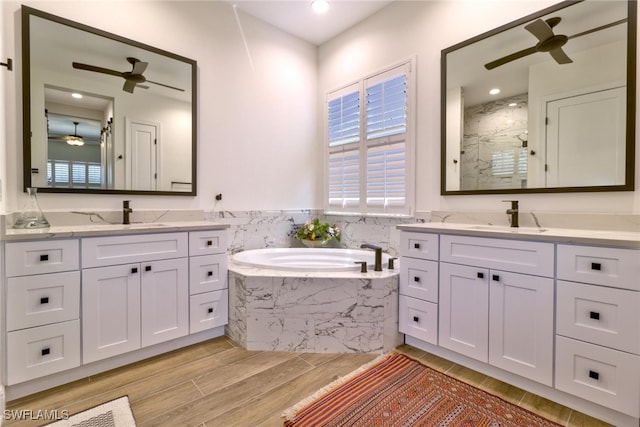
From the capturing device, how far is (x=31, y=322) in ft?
5.45

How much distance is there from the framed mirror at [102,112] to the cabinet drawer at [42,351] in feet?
3.24

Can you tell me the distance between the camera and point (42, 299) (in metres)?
1.69

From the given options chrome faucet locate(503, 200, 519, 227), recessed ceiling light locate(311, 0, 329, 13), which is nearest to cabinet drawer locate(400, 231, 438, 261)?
chrome faucet locate(503, 200, 519, 227)

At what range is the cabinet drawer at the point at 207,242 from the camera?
7.41ft

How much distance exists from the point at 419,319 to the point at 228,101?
8.64 feet

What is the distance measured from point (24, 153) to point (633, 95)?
380 cm

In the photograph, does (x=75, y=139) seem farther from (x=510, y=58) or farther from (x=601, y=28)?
(x=601, y=28)

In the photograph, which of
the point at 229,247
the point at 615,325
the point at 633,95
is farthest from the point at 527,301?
the point at 229,247

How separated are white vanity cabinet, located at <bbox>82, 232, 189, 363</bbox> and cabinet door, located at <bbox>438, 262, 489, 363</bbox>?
1830 millimetres

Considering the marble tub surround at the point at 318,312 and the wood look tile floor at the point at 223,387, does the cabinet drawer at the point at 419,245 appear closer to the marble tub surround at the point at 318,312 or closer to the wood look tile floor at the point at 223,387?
the marble tub surround at the point at 318,312

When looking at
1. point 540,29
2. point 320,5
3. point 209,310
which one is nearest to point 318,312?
point 209,310

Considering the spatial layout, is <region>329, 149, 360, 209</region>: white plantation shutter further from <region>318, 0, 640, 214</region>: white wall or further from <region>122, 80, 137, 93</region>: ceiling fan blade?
<region>122, 80, 137, 93</region>: ceiling fan blade

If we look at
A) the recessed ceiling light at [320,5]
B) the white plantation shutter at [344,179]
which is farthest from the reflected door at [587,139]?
the recessed ceiling light at [320,5]

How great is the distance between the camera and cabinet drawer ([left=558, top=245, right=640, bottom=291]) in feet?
4.57
